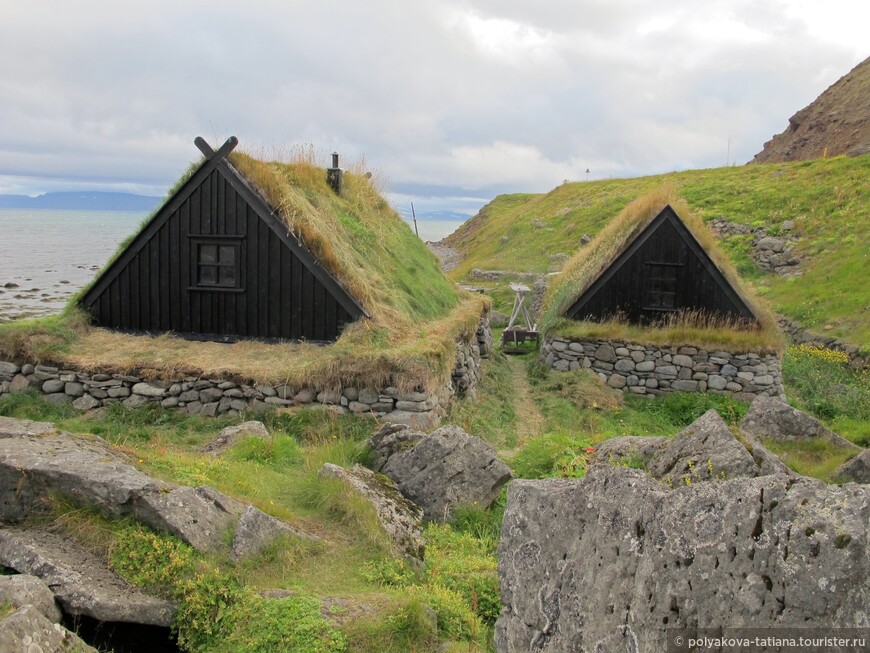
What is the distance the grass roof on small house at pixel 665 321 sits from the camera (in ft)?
54.5

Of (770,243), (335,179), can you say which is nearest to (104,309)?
(335,179)

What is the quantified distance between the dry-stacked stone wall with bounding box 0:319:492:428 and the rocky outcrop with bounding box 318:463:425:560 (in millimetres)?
3459

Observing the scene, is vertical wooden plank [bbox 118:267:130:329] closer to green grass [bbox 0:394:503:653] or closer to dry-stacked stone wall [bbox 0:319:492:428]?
dry-stacked stone wall [bbox 0:319:492:428]

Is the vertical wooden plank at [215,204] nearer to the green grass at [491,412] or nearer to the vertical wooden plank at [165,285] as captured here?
the vertical wooden plank at [165,285]

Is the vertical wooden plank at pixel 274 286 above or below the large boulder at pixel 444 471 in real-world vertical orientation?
above

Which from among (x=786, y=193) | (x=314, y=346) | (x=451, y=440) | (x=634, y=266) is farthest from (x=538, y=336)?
(x=786, y=193)

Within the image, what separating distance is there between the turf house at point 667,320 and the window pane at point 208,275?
9.37 meters

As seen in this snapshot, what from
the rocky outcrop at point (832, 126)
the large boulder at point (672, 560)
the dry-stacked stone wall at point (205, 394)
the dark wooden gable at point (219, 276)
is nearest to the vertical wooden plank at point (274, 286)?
the dark wooden gable at point (219, 276)

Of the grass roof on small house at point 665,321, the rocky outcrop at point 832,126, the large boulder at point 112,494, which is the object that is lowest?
the large boulder at point 112,494

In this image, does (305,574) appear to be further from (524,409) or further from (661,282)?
(661,282)

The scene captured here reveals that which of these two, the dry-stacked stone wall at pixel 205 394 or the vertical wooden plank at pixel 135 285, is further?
the vertical wooden plank at pixel 135 285

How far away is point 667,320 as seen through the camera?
1733cm

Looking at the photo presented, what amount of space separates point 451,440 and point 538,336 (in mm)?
14596

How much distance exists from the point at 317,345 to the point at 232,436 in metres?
4.12
